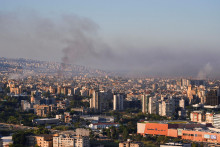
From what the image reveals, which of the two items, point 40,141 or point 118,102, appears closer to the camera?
point 40,141

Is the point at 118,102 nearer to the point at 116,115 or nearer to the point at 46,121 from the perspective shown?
the point at 116,115

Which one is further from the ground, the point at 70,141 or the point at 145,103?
the point at 145,103

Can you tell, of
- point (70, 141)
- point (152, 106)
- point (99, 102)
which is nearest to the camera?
point (70, 141)

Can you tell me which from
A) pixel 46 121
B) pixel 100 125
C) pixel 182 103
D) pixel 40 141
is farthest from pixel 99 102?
pixel 40 141

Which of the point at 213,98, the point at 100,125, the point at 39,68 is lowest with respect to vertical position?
the point at 100,125

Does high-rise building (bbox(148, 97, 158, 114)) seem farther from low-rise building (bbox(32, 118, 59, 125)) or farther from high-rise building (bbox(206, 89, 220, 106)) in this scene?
low-rise building (bbox(32, 118, 59, 125))

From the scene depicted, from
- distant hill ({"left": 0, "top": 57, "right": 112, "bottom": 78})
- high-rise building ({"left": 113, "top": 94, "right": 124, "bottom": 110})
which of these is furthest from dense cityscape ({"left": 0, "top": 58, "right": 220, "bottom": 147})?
distant hill ({"left": 0, "top": 57, "right": 112, "bottom": 78})

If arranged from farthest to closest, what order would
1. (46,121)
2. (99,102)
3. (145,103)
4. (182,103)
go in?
1. (99,102)
2. (182,103)
3. (145,103)
4. (46,121)

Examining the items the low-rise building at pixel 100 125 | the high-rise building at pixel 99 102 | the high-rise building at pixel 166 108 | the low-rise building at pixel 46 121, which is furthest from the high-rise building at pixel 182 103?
the low-rise building at pixel 46 121

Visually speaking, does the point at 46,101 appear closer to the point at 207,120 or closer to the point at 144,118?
the point at 144,118
